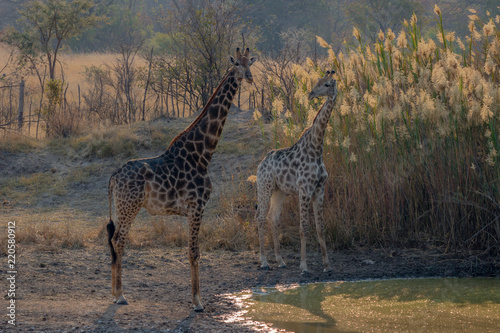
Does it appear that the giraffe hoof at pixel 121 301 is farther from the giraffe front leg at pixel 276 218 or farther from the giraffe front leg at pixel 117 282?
the giraffe front leg at pixel 276 218

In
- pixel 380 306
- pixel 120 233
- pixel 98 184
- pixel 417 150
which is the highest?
pixel 417 150

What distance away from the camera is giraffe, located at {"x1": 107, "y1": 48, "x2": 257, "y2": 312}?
535 cm

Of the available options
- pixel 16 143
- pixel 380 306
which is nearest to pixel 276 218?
pixel 380 306

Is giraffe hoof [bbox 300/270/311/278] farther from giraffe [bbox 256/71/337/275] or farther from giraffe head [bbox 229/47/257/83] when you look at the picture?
giraffe head [bbox 229/47/257/83]

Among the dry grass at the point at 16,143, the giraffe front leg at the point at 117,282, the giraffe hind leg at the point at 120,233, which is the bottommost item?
the giraffe front leg at the point at 117,282

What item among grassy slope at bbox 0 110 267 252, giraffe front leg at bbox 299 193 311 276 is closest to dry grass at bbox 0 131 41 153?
grassy slope at bbox 0 110 267 252

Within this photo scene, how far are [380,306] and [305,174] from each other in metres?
1.81

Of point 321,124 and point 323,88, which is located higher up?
point 323,88

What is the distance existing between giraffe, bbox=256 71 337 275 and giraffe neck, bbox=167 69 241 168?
1486mm

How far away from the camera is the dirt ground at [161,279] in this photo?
Result: 502 cm

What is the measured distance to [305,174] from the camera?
6910mm

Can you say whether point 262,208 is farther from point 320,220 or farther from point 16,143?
point 16,143

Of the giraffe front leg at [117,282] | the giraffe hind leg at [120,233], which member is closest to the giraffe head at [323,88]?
the giraffe hind leg at [120,233]

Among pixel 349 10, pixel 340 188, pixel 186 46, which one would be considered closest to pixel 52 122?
pixel 186 46
